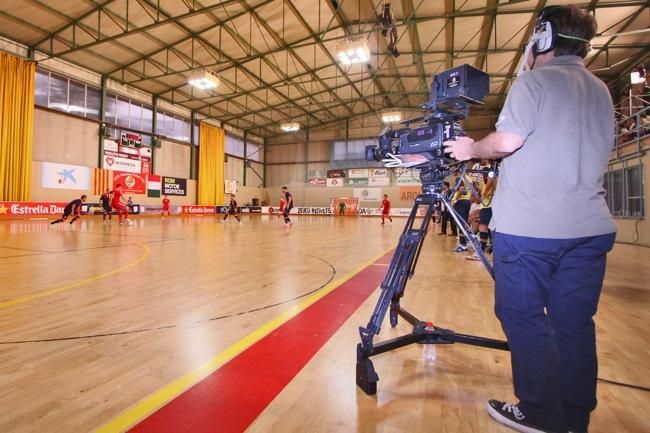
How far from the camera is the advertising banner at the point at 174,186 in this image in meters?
24.6

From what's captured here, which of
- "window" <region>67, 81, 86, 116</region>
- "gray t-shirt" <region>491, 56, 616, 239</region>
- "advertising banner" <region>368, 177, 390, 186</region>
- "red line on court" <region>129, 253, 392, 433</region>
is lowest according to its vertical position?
"red line on court" <region>129, 253, 392, 433</region>

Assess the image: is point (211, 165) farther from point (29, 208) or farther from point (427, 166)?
point (427, 166)

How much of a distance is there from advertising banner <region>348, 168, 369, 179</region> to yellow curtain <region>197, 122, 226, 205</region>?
1184cm

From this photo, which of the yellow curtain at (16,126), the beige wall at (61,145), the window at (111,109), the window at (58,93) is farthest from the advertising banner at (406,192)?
the yellow curtain at (16,126)

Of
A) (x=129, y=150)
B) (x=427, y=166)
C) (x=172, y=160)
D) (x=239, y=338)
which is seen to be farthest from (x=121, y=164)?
(x=427, y=166)

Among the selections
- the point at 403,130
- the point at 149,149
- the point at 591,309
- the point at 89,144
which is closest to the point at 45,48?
the point at 89,144

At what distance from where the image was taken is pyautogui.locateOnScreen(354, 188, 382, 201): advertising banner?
31.5 m

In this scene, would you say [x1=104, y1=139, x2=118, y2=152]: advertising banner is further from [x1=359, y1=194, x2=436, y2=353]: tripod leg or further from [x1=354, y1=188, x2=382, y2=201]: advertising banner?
[x1=359, y1=194, x2=436, y2=353]: tripod leg

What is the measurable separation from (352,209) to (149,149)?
1732 cm

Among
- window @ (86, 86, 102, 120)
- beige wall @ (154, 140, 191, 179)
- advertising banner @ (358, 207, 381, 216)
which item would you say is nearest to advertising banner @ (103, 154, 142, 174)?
beige wall @ (154, 140, 191, 179)

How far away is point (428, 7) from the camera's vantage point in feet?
47.1

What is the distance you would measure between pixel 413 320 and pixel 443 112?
1440mm

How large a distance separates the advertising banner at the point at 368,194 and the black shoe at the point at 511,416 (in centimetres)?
3019

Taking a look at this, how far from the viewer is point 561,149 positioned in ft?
4.51
